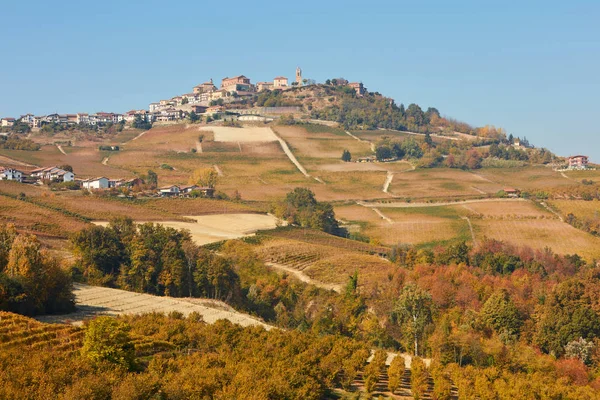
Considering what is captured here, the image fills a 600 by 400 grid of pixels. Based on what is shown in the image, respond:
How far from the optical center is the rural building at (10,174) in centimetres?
9892

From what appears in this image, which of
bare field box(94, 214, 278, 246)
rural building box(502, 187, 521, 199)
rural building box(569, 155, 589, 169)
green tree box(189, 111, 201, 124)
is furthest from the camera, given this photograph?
green tree box(189, 111, 201, 124)

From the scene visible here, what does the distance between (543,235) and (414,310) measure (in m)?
43.9

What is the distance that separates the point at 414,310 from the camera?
51188 mm

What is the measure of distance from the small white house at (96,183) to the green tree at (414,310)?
203ft

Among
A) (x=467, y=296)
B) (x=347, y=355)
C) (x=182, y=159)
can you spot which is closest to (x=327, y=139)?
(x=182, y=159)

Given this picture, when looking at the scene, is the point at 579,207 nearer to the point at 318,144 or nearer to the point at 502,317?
the point at 502,317

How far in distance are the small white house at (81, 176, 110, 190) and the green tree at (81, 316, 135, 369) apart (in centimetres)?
7383

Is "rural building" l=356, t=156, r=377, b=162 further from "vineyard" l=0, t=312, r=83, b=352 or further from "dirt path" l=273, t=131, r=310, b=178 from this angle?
"vineyard" l=0, t=312, r=83, b=352

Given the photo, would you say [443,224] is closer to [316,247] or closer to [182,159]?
[316,247]

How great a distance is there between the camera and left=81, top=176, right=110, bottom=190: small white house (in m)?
103

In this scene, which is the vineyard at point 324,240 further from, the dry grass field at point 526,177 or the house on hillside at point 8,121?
the house on hillside at point 8,121

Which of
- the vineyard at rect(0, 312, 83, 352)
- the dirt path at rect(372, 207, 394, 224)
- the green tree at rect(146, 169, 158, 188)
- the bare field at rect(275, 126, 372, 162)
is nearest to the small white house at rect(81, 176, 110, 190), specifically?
the green tree at rect(146, 169, 158, 188)

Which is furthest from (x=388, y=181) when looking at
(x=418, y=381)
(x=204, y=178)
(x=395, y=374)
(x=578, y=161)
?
(x=418, y=381)

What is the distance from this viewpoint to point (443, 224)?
96375 millimetres
